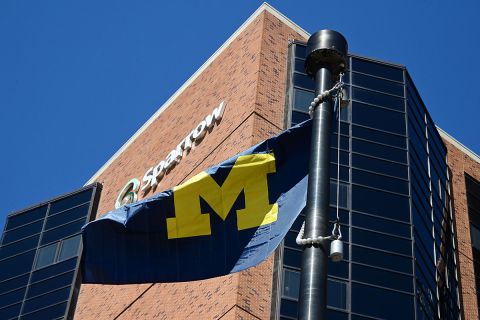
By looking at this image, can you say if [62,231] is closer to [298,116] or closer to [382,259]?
[298,116]

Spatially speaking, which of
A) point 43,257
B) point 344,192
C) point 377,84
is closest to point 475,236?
point 377,84

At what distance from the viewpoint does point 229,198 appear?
12.2m

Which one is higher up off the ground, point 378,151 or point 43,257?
point 378,151

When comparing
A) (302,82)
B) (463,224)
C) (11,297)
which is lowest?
(11,297)

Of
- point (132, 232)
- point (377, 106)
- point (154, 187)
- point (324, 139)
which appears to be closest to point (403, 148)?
point (377, 106)

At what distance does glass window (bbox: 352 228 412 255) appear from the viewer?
29406 millimetres

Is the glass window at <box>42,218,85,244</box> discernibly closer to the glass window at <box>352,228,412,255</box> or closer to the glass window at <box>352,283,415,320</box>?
the glass window at <box>352,228,412,255</box>

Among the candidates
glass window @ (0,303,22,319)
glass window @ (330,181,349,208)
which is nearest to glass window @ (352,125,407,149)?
glass window @ (330,181,349,208)

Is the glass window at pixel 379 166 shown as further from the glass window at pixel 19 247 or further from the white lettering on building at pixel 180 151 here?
the glass window at pixel 19 247

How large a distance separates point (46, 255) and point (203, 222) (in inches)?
1166

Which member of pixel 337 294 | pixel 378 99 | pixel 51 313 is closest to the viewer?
pixel 337 294

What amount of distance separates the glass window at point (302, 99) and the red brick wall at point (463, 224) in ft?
26.1

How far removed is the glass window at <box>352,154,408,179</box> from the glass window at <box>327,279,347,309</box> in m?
5.50

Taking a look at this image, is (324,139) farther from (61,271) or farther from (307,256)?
(61,271)
